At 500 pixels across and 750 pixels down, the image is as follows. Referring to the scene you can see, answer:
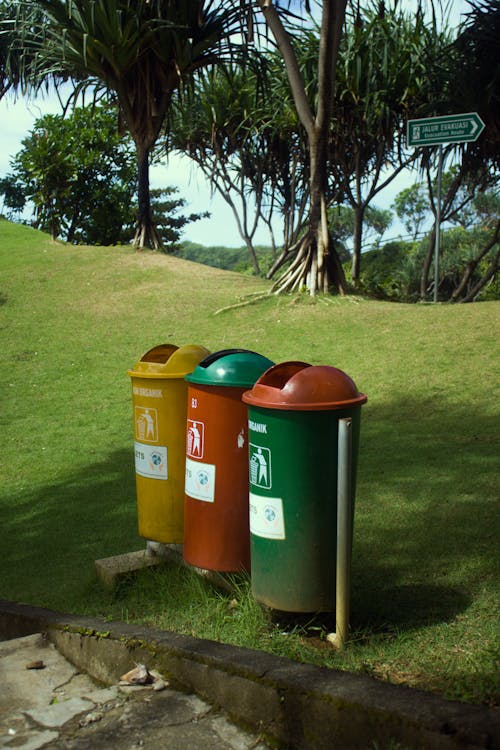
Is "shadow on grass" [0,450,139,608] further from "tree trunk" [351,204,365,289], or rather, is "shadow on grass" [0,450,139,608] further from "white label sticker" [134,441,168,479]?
"tree trunk" [351,204,365,289]

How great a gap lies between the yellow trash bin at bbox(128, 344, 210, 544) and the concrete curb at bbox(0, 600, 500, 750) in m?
0.91

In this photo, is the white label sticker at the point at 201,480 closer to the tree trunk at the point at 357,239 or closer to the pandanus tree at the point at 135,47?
the pandanus tree at the point at 135,47

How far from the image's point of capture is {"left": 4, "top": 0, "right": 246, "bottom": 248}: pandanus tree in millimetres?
12727

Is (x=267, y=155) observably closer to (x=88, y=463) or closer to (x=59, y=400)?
(x=59, y=400)

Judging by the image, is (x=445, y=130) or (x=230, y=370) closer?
(x=230, y=370)

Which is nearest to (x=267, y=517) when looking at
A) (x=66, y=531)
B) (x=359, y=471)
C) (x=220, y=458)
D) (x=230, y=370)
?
(x=220, y=458)

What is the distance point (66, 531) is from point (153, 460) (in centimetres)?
153

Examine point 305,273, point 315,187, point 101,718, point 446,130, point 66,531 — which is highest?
point 446,130

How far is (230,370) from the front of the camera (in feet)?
12.0

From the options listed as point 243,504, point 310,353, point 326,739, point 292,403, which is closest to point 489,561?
point 243,504

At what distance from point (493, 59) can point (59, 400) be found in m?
10.3

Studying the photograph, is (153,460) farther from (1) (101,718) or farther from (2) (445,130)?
(2) (445,130)

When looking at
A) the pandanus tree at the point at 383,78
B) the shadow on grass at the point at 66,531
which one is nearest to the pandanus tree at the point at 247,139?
the pandanus tree at the point at 383,78

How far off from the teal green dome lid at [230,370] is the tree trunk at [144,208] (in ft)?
38.5
